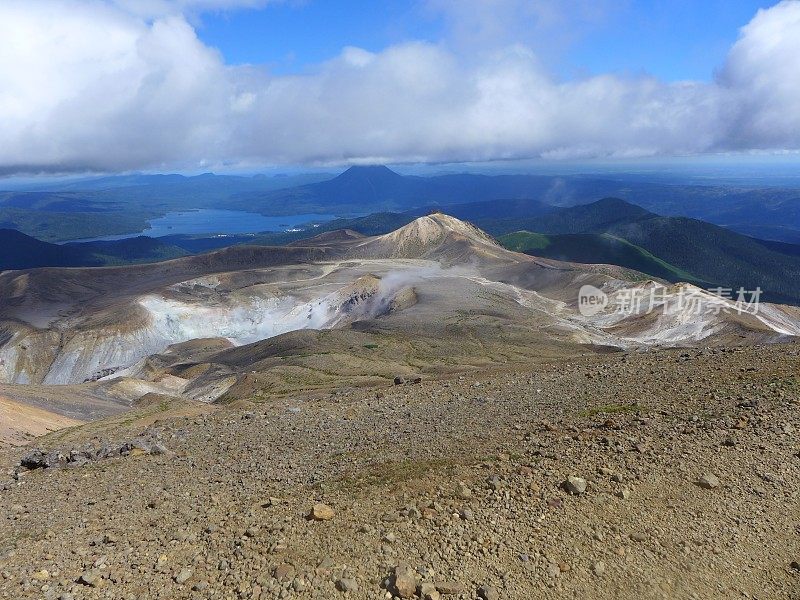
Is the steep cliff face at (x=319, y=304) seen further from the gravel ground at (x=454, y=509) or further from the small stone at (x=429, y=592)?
the small stone at (x=429, y=592)

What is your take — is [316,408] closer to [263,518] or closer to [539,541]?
[263,518]

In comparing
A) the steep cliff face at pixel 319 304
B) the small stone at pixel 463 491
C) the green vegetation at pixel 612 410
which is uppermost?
the small stone at pixel 463 491

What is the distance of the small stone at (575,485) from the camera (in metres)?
→ 10.3

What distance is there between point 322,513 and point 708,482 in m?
8.10

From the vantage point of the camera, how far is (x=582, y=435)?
1297 centimetres

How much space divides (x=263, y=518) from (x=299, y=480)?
7.57ft

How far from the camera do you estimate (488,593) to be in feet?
25.7

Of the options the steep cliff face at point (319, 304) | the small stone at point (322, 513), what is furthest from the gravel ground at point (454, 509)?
the steep cliff face at point (319, 304)

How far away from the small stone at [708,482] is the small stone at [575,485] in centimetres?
248

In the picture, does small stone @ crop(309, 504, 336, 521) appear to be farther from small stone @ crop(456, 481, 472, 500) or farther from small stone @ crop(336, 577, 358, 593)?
small stone @ crop(456, 481, 472, 500)

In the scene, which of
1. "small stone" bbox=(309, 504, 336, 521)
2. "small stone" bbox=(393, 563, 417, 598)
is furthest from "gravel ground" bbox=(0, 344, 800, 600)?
"small stone" bbox=(309, 504, 336, 521)

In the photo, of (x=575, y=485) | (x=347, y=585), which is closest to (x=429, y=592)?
(x=347, y=585)

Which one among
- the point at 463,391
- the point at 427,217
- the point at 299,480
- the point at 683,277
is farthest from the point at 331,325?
the point at 683,277

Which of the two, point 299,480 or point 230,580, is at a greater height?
point 230,580
